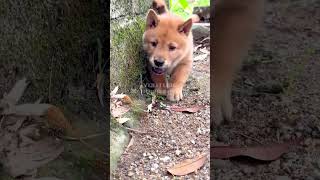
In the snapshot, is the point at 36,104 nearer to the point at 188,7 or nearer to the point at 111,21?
the point at 111,21

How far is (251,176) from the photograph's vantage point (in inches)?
47.8

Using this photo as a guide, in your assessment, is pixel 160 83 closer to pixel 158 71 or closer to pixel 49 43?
pixel 158 71

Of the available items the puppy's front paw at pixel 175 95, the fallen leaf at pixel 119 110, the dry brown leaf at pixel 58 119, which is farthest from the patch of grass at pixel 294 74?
the dry brown leaf at pixel 58 119

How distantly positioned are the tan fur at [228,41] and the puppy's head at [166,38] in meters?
0.06

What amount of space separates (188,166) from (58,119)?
11.0 inches

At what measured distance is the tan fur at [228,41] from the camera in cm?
117

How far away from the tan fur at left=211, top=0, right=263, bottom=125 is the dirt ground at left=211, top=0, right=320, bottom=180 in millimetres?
19

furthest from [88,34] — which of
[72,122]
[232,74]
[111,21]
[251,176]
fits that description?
[251,176]

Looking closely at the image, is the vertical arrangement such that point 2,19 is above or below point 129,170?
above

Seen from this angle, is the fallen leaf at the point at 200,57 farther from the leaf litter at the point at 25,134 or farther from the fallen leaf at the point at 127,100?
the leaf litter at the point at 25,134

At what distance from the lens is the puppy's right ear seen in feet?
3.87

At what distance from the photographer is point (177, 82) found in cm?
121

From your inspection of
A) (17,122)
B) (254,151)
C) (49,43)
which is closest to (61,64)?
(49,43)

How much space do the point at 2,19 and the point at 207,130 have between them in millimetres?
462
